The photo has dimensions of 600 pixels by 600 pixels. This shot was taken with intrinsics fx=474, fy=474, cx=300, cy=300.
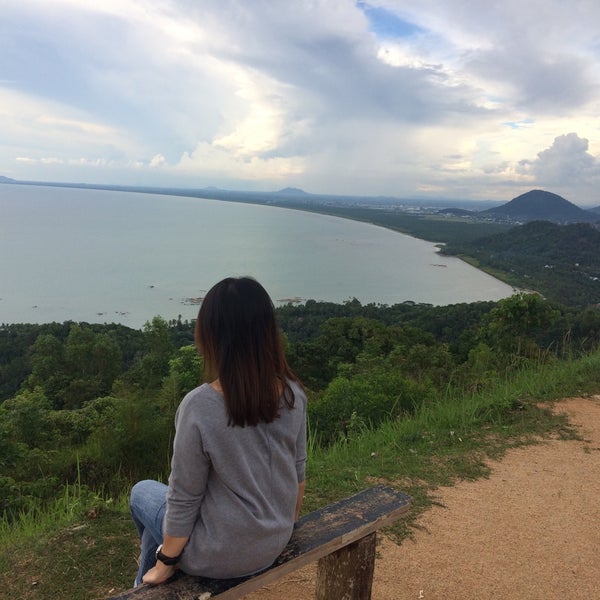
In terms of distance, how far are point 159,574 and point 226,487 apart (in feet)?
0.91

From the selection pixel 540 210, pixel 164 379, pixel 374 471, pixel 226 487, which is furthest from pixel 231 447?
pixel 540 210

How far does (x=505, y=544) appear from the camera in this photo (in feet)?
6.73

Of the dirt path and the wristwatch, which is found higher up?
the wristwatch

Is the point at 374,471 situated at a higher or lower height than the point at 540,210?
lower

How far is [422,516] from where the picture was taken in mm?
2217

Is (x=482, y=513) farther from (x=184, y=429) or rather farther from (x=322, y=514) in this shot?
(x=184, y=429)

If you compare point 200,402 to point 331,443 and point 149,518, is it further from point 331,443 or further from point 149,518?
point 331,443

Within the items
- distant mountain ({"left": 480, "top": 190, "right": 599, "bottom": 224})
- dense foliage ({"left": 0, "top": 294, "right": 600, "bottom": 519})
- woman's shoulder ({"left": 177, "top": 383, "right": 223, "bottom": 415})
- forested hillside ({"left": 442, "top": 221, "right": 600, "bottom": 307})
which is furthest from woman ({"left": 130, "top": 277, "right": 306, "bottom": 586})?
distant mountain ({"left": 480, "top": 190, "right": 599, "bottom": 224})

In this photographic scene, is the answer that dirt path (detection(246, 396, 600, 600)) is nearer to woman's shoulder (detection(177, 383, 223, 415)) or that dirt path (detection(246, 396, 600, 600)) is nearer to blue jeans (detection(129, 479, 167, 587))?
blue jeans (detection(129, 479, 167, 587))

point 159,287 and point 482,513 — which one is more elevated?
Answer: point 482,513

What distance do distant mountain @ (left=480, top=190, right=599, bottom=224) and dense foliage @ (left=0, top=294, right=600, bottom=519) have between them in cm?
9751

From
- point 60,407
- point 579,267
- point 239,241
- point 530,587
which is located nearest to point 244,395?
point 530,587

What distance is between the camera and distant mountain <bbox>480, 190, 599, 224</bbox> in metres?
108

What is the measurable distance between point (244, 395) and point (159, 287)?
118 ft
